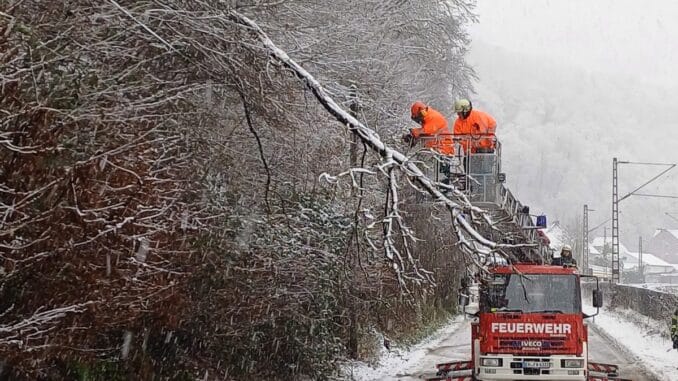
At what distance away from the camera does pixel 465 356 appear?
861 inches

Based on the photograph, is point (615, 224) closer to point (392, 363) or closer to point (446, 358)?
point (446, 358)

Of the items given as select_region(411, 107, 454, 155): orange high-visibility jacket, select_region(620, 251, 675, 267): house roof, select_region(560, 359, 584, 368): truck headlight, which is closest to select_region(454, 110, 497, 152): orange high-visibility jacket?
select_region(411, 107, 454, 155): orange high-visibility jacket

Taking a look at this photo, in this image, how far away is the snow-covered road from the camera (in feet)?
58.0

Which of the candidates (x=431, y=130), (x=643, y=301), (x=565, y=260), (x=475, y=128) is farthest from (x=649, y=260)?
(x=431, y=130)

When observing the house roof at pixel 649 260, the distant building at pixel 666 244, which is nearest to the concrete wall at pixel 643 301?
the house roof at pixel 649 260

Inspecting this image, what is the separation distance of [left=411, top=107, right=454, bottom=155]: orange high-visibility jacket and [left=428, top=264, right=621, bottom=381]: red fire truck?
3.19 metres

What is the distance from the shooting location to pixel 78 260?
6941 mm

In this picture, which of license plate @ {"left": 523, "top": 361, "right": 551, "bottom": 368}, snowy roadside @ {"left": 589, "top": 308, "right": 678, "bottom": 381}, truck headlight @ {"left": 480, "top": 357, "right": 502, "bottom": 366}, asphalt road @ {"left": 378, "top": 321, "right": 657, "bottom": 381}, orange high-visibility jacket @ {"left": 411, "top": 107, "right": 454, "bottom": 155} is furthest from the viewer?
snowy roadside @ {"left": 589, "top": 308, "right": 678, "bottom": 381}

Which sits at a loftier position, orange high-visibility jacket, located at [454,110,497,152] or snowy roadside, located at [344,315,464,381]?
orange high-visibility jacket, located at [454,110,497,152]

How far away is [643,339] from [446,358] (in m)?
9.76

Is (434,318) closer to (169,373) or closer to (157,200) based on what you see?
(169,373)

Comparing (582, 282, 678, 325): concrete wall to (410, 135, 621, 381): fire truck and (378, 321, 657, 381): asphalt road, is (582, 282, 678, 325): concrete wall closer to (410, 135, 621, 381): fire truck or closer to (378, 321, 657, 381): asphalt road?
(378, 321, 657, 381): asphalt road

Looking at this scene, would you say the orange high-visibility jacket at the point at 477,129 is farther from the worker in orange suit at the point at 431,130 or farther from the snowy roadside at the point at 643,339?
the snowy roadside at the point at 643,339

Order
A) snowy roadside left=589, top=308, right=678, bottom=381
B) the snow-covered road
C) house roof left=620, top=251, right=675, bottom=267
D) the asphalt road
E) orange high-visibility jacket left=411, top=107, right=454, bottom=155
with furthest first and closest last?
1. house roof left=620, top=251, right=675, bottom=267
2. snowy roadside left=589, top=308, right=678, bottom=381
3. the asphalt road
4. the snow-covered road
5. orange high-visibility jacket left=411, top=107, right=454, bottom=155
